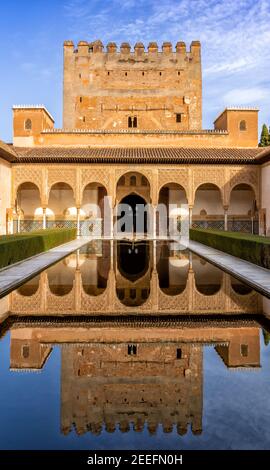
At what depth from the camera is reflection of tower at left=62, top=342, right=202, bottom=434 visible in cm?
295

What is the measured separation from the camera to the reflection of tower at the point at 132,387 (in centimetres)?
295

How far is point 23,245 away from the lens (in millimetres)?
11164

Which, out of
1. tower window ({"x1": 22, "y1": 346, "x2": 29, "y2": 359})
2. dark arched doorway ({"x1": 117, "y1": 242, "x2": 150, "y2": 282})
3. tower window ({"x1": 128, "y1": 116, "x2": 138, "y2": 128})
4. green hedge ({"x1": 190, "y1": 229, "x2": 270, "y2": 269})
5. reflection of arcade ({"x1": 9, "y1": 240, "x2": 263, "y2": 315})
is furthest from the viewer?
tower window ({"x1": 128, "y1": 116, "x2": 138, "y2": 128})

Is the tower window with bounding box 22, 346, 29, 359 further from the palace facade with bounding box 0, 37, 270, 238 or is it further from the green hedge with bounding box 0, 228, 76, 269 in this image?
the palace facade with bounding box 0, 37, 270, 238

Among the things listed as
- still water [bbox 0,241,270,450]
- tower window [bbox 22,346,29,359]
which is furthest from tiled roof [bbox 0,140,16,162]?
tower window [bbox 22,346,29,359]

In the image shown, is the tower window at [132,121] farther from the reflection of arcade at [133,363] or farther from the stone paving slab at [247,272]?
the reflection of arcade at [133,363]

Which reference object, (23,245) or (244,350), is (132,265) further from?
(244,350)

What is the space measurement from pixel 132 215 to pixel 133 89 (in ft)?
27.4

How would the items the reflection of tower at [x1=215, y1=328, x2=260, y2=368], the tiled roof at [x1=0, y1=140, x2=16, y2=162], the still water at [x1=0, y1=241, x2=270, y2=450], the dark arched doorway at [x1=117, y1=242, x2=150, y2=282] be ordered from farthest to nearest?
the tiled roof at [x1=0, y1=140, x2=16, y2=162] < the dark arched doorway at [x1=117, y1=242, x2=150, y2=282] < the reflection of tower at [x1=215, y1=328, x2=260, y2=368] < the still water at [x1=0, y1=241, x2=270, y2=450]

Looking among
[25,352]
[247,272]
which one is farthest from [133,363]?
[247,272]

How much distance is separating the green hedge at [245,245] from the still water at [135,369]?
2518 mm

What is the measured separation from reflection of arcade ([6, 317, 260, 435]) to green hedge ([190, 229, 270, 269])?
14.9 feet

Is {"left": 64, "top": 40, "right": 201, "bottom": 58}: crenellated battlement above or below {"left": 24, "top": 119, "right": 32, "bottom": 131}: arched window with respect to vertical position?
above

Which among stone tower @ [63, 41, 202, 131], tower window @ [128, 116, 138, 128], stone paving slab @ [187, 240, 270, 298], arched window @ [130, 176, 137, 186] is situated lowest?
stone paving slab @ [187, 240, 270, 298]
